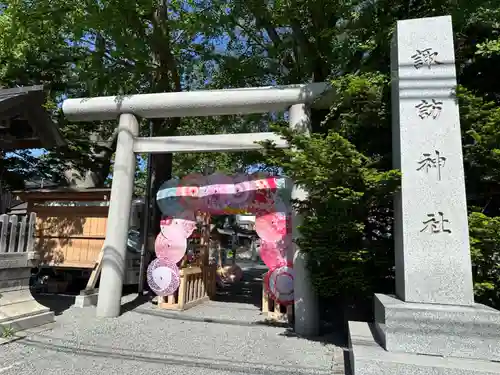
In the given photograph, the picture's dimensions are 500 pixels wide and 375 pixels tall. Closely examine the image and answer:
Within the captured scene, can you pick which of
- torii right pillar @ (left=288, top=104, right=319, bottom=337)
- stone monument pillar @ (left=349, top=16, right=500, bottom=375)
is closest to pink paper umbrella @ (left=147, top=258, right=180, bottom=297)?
torii right pillar @ (left=288, top=104, right=319, bottom=337)

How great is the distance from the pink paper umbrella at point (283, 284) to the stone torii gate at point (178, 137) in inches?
16.3

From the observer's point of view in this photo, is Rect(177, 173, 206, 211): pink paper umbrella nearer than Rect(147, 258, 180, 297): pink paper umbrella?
Yes

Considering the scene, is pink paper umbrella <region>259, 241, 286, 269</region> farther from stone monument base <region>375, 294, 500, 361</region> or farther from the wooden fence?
the wooden fence

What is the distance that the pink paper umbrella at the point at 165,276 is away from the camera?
24.1 feet


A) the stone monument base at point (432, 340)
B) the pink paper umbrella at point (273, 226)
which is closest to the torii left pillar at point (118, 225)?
the pink paper umbrella at point (273, 226)

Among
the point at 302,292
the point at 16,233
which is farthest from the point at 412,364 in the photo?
the point at 16,233

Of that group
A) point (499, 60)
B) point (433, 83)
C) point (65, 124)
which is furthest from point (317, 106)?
point (65, 124)

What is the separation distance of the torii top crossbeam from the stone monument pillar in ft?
5.68

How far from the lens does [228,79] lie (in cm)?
958

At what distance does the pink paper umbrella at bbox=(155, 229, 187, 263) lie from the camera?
728 centimetres

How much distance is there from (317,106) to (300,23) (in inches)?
91.3

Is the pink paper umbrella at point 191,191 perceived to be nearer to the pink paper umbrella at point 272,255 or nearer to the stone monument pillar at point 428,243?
the pink paper umbrella at point 272,255

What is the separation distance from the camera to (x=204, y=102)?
21.8 feet

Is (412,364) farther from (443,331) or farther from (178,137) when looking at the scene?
(178,137)
